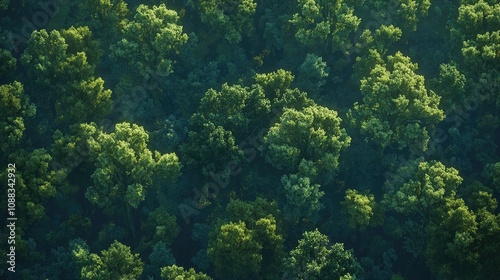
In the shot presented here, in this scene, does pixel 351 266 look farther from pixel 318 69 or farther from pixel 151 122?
pixel 151 122

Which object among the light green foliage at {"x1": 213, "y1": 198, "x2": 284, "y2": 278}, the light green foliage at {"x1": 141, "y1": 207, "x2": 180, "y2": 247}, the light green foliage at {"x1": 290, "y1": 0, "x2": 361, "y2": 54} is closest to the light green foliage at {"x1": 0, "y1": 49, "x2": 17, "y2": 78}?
the light green foliage at {"x1": 141, "y1": 207, "x2": 180, "y2": 247}

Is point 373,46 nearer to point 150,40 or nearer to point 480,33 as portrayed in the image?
point 480,33

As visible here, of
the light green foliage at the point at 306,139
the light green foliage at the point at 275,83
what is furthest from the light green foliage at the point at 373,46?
the light green foliage at the point at 306,139

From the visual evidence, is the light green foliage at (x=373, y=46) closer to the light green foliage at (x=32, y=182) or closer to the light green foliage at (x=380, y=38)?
the light green foliage at (x=380, y=38)

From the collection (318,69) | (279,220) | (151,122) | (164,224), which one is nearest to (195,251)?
(164,224)

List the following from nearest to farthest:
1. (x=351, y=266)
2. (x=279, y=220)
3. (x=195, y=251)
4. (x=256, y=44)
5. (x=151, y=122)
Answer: (x=351, y=266), (x=279, y=220), (x=195, y=251), (x=151, y=122), (x=256, y=44)

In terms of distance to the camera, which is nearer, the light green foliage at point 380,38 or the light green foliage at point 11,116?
the light green foliage at point 11,116

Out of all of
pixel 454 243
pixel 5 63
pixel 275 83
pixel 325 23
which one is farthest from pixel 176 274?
pixel 325 23

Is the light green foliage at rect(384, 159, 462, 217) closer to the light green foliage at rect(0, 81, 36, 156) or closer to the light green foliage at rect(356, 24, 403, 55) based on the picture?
the light green foliage at rect(356, 24, 403, 55)
